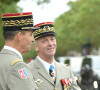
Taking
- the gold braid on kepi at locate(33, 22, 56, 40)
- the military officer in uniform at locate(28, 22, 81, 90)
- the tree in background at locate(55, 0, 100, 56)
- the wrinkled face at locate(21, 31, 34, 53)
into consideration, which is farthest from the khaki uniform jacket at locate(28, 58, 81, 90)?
the tree in background at locate(55, 0, 100, 56)

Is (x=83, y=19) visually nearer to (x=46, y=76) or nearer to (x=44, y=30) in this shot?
(x=44, y=30)

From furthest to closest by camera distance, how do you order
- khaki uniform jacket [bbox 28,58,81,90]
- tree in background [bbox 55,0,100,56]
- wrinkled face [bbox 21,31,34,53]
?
tree in background [bbox 55,0,100,56], khaki uniform jacket [bbox 28,58,81,90], wrinkled face [bbox 21,31,34,53]

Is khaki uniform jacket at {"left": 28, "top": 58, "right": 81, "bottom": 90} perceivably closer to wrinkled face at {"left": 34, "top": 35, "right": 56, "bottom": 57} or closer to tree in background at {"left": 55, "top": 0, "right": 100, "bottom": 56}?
wrinkled face at {"left": 34, "top": 35, "right": 56, "bottom": 57}

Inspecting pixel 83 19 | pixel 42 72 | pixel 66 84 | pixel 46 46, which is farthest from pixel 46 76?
pixel 83 19

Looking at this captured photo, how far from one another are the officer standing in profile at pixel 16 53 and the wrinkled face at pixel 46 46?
920 millimetres

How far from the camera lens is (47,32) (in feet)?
13.3

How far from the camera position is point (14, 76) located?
2.66m

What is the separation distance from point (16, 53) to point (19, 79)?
32cm

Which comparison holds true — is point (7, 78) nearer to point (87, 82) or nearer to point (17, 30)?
point (17, 30)

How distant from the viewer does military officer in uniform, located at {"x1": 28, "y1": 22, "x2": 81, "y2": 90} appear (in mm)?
3902

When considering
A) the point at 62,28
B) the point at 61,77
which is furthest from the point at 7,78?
the point at 62,28

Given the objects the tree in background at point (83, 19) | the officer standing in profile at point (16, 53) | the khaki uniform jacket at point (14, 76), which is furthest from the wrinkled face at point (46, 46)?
Result: the tree in background at point (83, 19)

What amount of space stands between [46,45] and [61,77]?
0.45 m

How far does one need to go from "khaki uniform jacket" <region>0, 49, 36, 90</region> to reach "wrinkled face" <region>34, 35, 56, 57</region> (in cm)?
125
